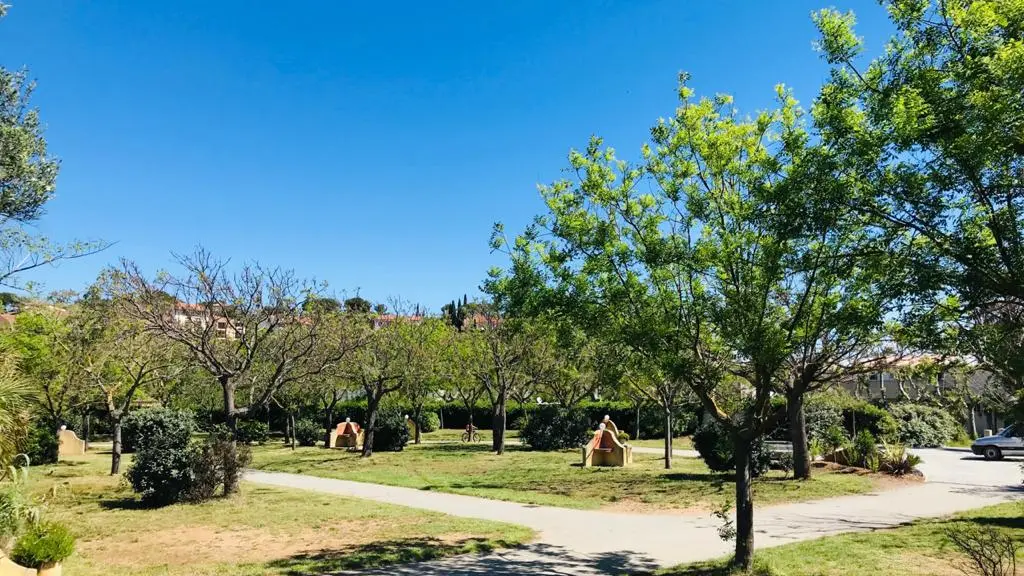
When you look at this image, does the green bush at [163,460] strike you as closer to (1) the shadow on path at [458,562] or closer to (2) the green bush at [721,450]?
(1) the shadow on path at [458,562]

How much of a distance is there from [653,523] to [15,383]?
9.67 m

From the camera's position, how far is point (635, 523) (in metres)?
11.6

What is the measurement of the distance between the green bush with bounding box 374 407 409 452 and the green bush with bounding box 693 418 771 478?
12.7 meters

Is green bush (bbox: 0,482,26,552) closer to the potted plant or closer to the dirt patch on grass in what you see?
the potted plant

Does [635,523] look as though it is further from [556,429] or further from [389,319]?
[389,319]

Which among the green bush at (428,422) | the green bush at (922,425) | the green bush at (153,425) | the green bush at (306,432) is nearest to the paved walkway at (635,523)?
the green bush at (153,425)

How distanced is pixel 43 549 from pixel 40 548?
31 mm

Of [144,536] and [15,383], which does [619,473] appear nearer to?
[144,536]

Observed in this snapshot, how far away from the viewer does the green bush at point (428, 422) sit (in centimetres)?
4159

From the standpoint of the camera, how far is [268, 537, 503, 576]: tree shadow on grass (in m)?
8.38

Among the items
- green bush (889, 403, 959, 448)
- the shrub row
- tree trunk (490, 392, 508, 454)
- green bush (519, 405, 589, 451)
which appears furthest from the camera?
green bush (889, 403, 959, 448)

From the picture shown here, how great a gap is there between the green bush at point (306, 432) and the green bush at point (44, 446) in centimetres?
1056

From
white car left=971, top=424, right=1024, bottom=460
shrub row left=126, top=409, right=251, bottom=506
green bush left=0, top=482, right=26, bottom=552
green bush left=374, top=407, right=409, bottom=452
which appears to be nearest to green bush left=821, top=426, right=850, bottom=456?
white car left=971, top=424, right=1024, bottom=460

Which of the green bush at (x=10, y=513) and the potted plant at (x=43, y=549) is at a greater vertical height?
the green bush at (x=10, y=513)
